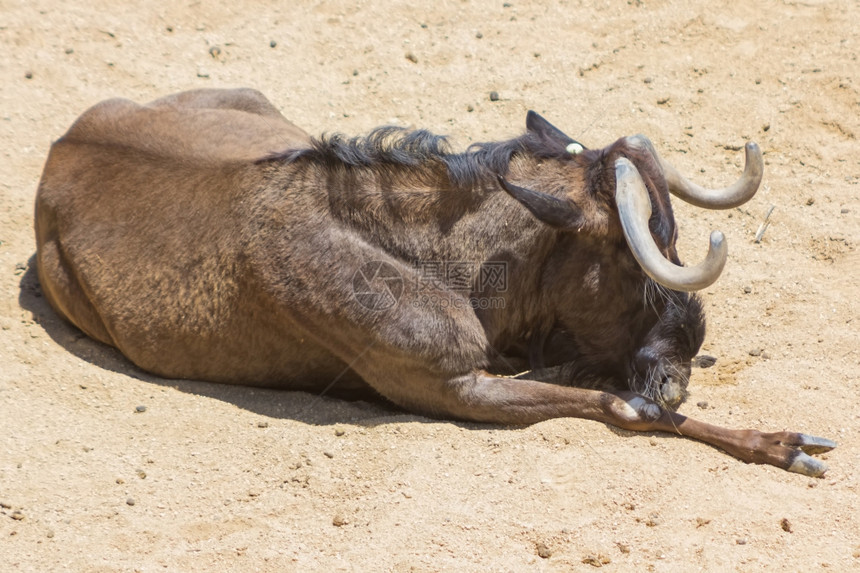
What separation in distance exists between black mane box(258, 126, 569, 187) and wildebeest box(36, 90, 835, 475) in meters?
0.01

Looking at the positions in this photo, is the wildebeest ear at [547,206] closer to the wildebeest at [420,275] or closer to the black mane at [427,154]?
the wildebeest at [420,275]

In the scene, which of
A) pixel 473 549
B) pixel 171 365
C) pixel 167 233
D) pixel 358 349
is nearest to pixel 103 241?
pixel 167 233

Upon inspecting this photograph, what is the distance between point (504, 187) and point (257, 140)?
7.57 ft

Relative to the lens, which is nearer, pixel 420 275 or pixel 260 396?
pixel 420 275

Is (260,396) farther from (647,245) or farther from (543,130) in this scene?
(647,245)

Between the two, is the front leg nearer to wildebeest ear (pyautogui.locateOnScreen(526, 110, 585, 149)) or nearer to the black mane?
the black mane

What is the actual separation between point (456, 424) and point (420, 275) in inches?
37.5

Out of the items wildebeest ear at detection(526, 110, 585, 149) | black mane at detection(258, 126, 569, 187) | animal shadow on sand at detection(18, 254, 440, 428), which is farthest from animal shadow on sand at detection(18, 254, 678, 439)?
wildebeest ear at detection(526, 110, 585, 149)

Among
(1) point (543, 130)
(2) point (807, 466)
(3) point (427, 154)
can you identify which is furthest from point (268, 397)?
(2) point (807, 466)

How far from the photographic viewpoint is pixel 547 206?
5418 millimetres

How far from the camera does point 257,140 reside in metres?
6.84

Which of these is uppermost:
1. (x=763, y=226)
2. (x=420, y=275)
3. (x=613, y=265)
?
(x=763, y=226)

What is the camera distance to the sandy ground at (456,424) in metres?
4.55

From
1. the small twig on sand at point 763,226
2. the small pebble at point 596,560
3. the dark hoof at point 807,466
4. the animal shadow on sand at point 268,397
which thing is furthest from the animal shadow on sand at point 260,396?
the small twig on sand at point 763,226
